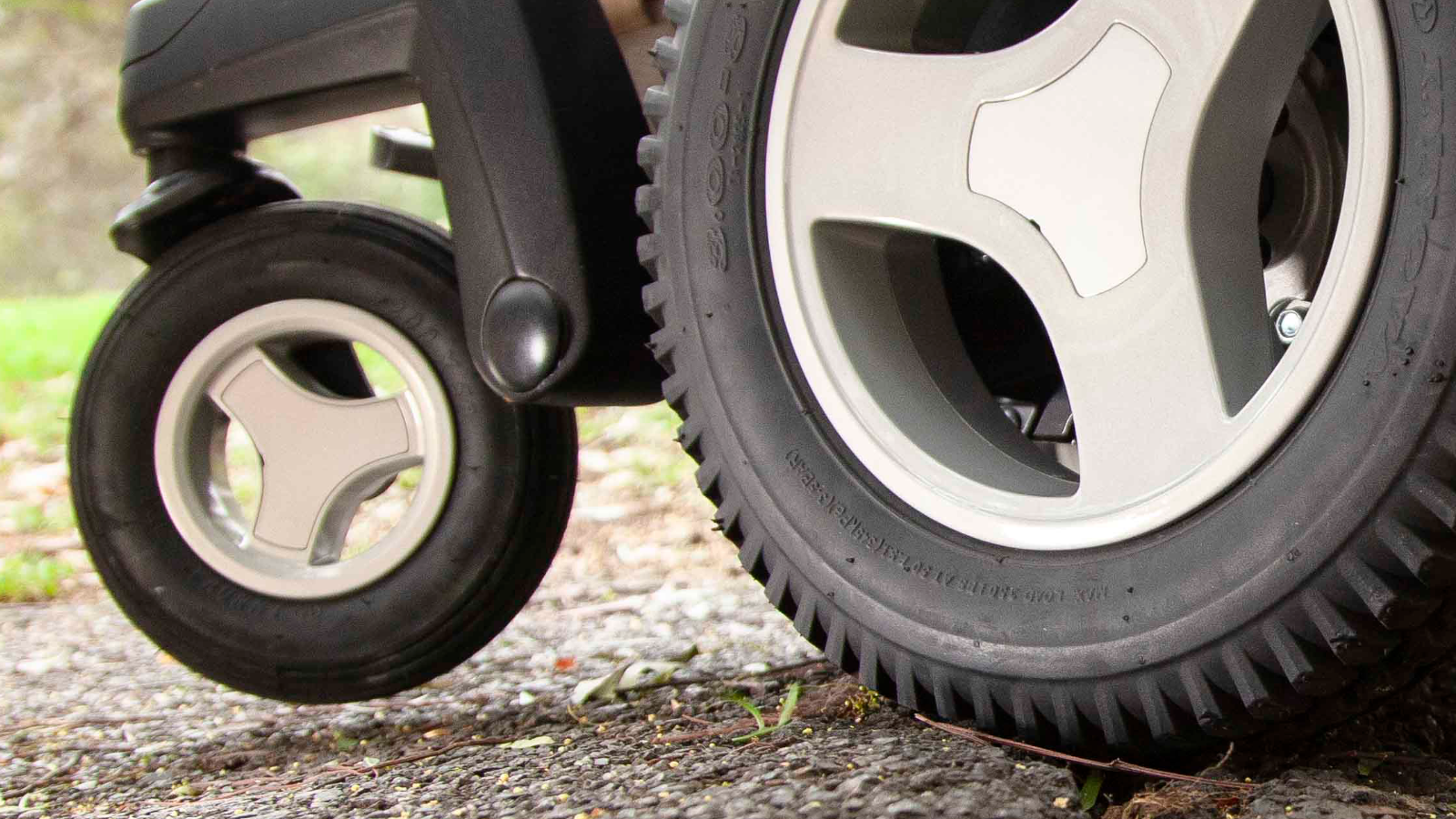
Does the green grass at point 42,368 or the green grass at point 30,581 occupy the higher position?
the green grass at point 42,368

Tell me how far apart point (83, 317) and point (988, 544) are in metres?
5.61

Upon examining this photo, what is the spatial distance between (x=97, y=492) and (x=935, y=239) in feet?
3.75

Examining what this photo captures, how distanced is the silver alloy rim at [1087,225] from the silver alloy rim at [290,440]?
2.10ft

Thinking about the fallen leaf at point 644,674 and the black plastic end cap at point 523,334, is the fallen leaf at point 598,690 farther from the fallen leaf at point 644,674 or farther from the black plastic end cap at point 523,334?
the black plastic end cap at point 523,334

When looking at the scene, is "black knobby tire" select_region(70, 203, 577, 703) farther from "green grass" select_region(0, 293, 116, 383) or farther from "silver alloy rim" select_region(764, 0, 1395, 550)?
"green grass" select_region(0, 293, 116, 383)

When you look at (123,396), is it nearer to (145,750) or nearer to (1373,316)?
(145,750)

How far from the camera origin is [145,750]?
1781mm

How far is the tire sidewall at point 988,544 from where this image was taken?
1.02 metres

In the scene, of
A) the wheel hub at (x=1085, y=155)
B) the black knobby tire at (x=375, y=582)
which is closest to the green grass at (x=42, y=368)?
the black knobby tire at (x=375, y=582)

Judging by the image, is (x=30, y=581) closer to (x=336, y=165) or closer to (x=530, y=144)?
(x=530, y=144)

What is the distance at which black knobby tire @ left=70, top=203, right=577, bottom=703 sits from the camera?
175 cm

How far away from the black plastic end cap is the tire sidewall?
193 mm

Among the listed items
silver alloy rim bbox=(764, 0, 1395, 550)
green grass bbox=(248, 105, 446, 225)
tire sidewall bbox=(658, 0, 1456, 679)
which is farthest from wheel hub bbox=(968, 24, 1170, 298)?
green grass bbox=(248, 105, 446, 225)

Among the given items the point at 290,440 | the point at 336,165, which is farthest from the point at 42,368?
the point at 336,165
